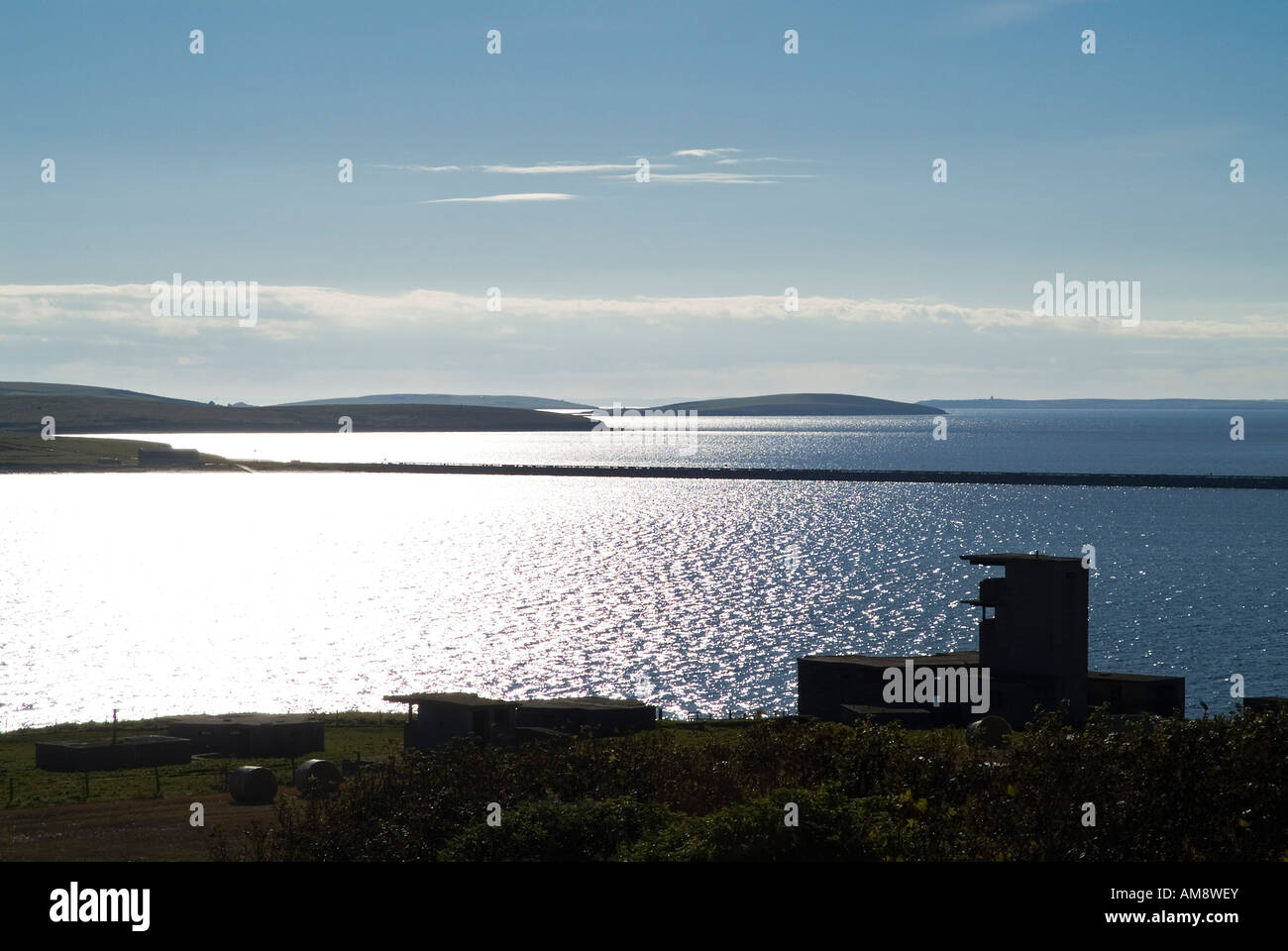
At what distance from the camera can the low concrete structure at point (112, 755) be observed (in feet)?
197

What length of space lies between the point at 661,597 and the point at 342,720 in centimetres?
8184

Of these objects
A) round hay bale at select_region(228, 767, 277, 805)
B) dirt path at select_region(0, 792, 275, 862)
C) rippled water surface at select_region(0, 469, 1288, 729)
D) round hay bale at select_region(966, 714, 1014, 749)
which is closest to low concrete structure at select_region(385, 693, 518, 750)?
round hay bale at select_region(228, 767, 277, 805)

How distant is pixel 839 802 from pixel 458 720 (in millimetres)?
32849

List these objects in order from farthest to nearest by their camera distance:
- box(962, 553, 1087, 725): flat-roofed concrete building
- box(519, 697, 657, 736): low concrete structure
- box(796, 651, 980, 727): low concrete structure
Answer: box(796, 651, 980, 727): low concrete structure → box(962, 553, 1087, 725): flat-roofed concrete building → box(519, 697, 657, 736): low concrete structure

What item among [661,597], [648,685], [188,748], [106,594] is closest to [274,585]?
[106,594]

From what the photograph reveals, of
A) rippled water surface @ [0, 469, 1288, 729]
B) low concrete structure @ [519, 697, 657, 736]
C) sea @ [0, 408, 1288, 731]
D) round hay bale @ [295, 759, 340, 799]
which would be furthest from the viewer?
rippled water surface @ [0, 469, 1288, 729]

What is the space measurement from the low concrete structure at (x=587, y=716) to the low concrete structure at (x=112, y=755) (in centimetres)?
1784

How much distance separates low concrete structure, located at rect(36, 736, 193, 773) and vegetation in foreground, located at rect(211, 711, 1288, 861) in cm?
2900

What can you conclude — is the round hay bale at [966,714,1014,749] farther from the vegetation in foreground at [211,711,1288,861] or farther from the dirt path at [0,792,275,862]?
the dirt path at [0,792,275,862]

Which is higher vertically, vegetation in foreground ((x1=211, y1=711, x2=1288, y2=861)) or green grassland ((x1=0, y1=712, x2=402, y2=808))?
vegetation in foreground ((x1=211, y1=711, x2=1288, y2=861))

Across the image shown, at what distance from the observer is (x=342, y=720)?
263ft

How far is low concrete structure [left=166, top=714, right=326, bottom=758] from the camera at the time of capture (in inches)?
2527
